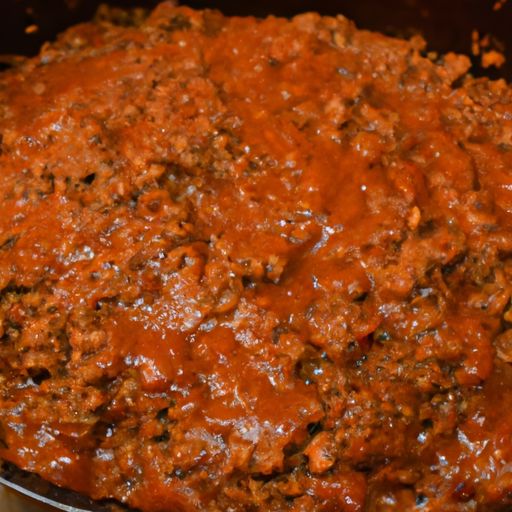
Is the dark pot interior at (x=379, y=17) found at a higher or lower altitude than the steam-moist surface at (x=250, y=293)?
higher

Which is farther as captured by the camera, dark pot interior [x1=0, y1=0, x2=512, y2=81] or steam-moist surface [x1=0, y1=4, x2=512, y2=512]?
dark pot interior [x1=0, y1=0, x2=512, y2=81]

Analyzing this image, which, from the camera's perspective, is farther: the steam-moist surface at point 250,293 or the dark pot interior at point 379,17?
the dark pot interior at point 379,17

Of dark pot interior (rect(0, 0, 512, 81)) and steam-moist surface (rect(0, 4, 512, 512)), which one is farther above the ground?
dark pot interior (rect(0, 0, 512, 81))

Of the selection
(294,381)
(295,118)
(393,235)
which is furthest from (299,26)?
(294,381)

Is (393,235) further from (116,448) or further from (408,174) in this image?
(116,448)
